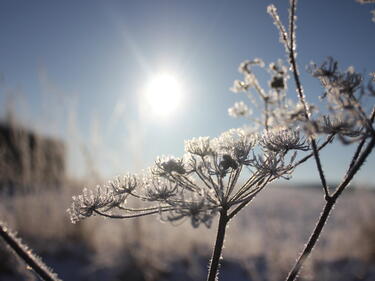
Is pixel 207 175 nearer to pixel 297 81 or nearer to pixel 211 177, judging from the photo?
pixel 211 177

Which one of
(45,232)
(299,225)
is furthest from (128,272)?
(299,225)

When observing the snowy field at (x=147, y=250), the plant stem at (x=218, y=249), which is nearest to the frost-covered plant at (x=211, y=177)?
the plant stem at (x=218, y=249)

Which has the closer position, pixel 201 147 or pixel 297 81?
pixel 297 81

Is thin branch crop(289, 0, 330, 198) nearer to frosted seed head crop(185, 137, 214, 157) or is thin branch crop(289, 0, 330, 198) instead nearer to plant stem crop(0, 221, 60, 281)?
frosted seed head crop(185, 137, 214, 157)

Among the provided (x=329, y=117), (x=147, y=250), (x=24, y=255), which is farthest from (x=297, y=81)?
(x=147, y=250)

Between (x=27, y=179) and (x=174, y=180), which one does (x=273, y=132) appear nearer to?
(x=174, y=180)

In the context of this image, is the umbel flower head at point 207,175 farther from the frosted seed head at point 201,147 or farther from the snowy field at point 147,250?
the snowy field at point 147,250

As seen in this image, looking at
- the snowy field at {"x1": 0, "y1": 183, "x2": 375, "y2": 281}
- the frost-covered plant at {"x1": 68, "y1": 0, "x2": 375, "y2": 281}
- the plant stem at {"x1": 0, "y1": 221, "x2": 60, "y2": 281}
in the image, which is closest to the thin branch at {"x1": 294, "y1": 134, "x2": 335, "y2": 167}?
the frost-covered plant at {"x1": 68, "y1": 0, "x2": 375, "y2": 281}

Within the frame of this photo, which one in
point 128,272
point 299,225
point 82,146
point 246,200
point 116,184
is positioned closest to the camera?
point 246,200
